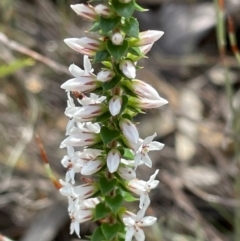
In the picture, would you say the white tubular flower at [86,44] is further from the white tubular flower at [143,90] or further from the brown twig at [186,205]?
the brown twig at [186,205]

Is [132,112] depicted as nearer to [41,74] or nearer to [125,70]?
[125,70]

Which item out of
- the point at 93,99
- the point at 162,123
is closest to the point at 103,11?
the point at 93,99

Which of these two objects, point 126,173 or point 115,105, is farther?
point 126,173

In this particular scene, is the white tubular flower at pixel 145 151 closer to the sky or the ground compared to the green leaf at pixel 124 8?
closer to the ground

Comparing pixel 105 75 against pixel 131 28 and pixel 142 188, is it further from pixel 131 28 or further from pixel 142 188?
pixel 142 188

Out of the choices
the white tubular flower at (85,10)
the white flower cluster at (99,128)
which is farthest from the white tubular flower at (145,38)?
the white tubular flower at (85,10)

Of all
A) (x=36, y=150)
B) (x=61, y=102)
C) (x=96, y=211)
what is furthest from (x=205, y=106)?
(x=96, y=211)

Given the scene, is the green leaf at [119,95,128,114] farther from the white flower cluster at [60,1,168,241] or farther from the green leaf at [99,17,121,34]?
the green leaf at [99,17,121,34]
